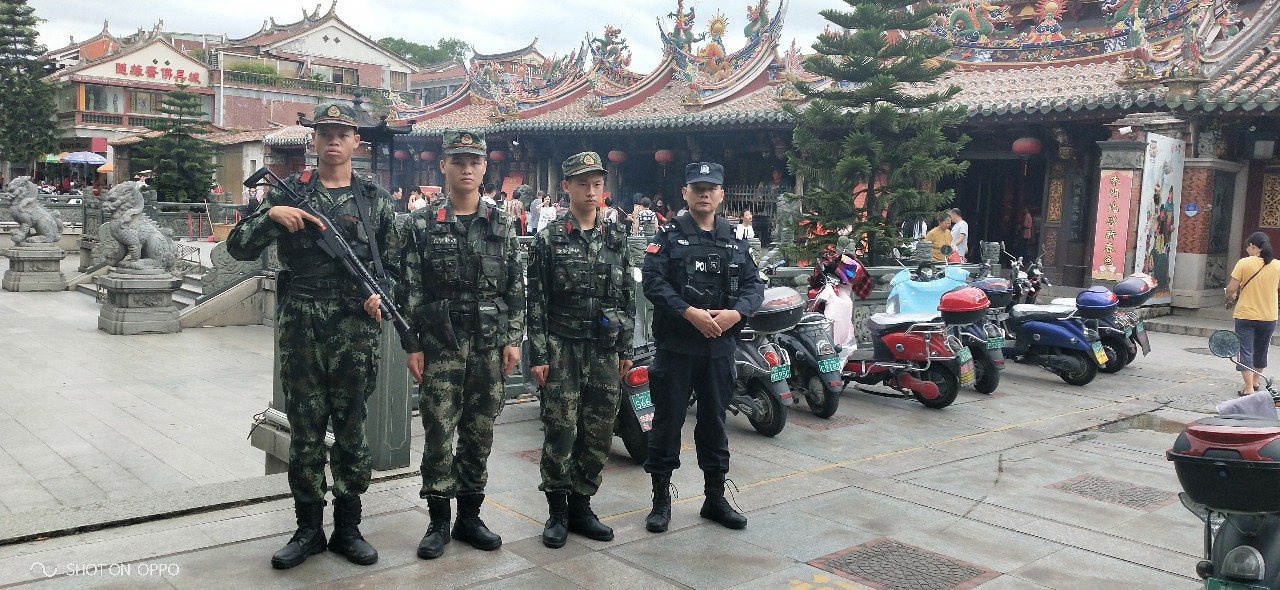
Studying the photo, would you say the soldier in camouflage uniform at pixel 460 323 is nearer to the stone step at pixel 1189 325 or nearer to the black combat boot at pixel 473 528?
the black combat boot at pixel 473 528

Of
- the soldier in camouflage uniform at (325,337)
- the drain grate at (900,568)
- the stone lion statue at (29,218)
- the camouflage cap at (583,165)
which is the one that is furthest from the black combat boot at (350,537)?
the stone lion statue at (29,218)

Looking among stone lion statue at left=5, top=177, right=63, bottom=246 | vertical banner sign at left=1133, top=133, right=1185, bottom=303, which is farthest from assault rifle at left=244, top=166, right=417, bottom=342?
stone lion statue at left=5, top=177, right=63, bottom=246

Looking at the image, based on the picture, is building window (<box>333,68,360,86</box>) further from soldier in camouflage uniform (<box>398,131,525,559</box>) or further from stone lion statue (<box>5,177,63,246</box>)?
soldier in camouflage uniform (<box>398,131,525,559</box>)

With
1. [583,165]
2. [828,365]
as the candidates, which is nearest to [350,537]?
[583,165]

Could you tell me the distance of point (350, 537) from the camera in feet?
13.5

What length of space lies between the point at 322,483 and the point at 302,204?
3.82 feet

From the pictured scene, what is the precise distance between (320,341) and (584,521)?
146 centimetres

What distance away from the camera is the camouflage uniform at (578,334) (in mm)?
4516

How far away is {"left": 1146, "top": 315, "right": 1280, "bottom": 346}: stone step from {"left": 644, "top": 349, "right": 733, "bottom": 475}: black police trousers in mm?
10510

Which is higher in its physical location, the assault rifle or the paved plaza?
the assault rifle

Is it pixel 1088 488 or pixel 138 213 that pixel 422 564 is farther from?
pixel 138 213

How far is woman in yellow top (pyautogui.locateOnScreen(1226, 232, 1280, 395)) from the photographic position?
8.50 m

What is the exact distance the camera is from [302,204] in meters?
3.96

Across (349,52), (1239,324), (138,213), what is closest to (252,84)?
(349,52)
